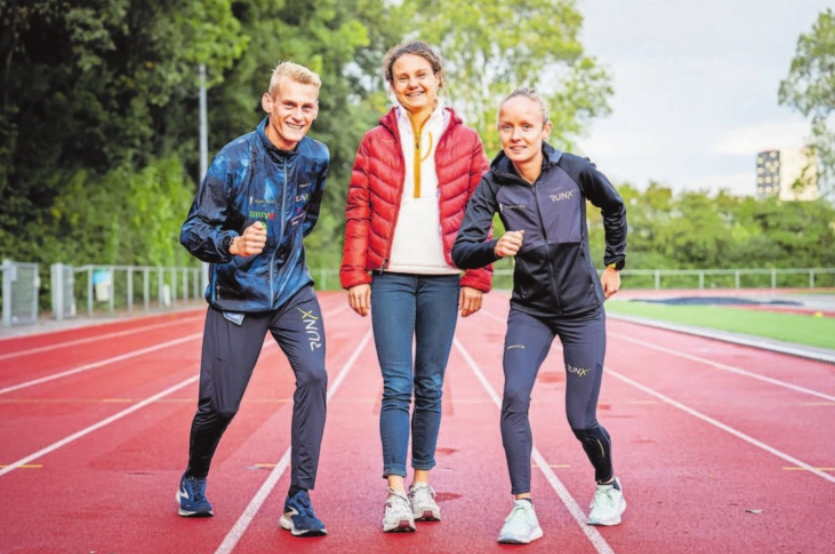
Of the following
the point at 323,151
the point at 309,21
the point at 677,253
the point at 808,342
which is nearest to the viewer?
the point at 323,151

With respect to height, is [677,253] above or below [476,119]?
below

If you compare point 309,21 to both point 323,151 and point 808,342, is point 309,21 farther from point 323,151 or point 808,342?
point 323,151

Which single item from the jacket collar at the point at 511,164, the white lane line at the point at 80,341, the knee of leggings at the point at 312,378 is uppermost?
the jacket collar at the point at 511,164

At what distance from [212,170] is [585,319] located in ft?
5.78

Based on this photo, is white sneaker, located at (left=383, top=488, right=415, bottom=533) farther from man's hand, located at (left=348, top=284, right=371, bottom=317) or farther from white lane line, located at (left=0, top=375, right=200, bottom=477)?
white lane line, located at (left=0, top=375, right=200, bottom=477)

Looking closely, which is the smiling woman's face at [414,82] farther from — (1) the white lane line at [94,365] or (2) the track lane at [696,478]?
(1) the white lane line at [94,365]

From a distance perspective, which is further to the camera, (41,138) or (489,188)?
(41,138)

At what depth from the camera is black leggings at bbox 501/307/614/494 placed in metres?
4.75

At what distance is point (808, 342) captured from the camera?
16344mm

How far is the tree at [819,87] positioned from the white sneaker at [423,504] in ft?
176

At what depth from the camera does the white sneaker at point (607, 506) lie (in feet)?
16.4

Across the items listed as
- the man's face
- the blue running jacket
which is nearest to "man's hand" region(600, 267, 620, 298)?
the blue running jacket

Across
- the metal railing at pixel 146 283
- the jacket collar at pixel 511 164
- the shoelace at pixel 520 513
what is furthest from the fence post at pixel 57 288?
the shoelace at pixel 520 513

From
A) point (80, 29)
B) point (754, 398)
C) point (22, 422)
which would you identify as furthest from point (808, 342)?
point (80, 29)
